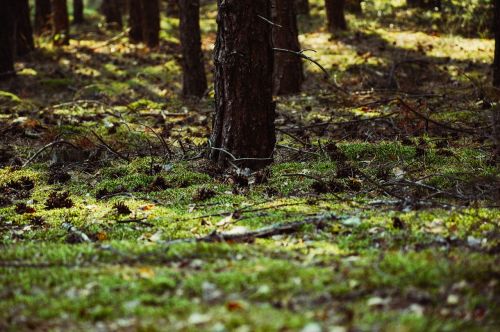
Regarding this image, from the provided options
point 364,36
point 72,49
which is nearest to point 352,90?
point 364,36

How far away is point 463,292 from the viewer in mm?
2973

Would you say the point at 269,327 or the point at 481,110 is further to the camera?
the point at 481,110

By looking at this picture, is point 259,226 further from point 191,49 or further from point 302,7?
point 302,7

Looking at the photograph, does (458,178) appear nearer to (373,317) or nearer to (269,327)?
(373,317)

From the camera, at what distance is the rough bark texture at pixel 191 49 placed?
41.4ft

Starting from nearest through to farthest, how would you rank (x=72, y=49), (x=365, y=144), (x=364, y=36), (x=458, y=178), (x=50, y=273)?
(x=50, y=273)
(x=458, y=178)
(x=365, y=144)
(x=364, y=36)
(x=72, y=49)

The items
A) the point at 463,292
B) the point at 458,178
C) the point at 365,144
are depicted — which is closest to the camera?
the point at 463,292

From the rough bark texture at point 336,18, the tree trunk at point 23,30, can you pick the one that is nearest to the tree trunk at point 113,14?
the tree trunk at point 23,30

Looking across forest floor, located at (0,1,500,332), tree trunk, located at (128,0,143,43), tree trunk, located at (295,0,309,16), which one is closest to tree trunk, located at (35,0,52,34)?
tree trunk, located at (128,0,143,43)

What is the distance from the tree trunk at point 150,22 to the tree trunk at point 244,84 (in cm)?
1295

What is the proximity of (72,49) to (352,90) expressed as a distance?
1135cm

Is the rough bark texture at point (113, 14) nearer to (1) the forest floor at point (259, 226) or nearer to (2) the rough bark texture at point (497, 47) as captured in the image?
(1) the forest floor at point (259, 226)

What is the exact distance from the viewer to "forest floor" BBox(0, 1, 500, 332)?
2.88 m

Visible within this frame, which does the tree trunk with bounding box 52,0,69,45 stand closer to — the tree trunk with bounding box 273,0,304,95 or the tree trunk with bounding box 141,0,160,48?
the tree trunk with bounding box 141,0,160,48
